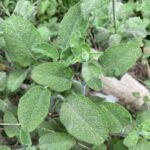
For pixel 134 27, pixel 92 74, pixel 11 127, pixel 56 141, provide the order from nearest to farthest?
pixel 92 74 < pixel 56 141 < pixel 11 127 < pixel 134 27

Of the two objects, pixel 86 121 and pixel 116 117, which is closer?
pixel 86 121

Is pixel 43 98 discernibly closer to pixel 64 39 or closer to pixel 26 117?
pixel 26 117

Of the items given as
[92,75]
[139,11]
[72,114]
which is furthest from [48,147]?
[139,11]

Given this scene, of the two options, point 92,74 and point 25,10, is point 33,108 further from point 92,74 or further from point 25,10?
point 25,10

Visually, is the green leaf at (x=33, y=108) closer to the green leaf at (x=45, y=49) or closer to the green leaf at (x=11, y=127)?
the green leaf at (x=45, y=49)

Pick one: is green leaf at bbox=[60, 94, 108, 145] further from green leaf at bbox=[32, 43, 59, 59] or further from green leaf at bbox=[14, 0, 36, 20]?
green leaf at bbox=[14, 0, 36, 20]

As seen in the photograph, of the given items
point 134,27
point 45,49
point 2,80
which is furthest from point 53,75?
point 134,27

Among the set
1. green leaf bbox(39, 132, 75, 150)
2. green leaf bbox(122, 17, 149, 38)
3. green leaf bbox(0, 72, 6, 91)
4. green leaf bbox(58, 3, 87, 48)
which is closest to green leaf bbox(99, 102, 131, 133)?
green leaf bbox(39, 132, 75, 150)

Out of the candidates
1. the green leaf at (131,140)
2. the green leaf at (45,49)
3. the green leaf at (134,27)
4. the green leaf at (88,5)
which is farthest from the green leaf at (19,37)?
the green leaf at (134,27)
